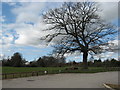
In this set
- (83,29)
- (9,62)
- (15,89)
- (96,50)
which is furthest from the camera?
(9,62)

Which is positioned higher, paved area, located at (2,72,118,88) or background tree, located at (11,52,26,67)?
paved area, located at (2,72,118,88)

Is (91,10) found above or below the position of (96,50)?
above

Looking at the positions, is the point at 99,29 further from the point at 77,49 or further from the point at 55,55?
the point at 55,55

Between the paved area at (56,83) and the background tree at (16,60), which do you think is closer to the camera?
the paved area at (56,83)

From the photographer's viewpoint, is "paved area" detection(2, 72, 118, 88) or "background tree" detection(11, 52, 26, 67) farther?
"background tree" detection(11, 52, 26, 67)

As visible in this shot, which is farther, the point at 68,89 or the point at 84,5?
the point at 84,5

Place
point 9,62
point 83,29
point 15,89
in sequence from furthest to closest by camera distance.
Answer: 1. point 9,62
2. point 83,29
3. point 15,89

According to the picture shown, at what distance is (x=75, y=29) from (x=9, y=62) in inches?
2012

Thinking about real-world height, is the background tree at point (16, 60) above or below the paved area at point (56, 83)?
below

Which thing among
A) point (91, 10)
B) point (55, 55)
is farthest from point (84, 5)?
point (55, 55)

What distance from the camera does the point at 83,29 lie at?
120 ft

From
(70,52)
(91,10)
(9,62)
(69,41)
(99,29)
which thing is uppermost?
(91,10)

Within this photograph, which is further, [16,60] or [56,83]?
[16,60]

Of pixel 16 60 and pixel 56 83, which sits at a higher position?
pixel 56 83
